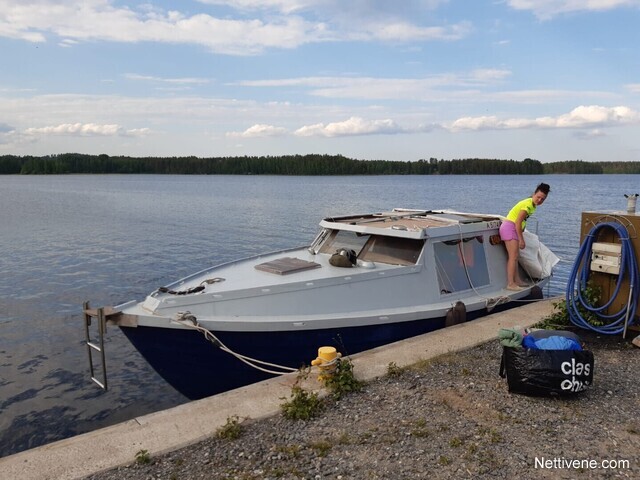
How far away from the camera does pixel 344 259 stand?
862 cm

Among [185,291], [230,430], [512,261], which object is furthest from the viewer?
[512,261]

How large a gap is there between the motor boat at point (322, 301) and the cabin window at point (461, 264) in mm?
19

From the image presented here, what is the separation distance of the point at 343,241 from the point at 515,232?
11.0 ft

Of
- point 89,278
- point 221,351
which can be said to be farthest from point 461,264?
point 89,278

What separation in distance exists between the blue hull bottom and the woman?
374cm

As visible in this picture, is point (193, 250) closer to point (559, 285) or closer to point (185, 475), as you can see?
point (559, 285)

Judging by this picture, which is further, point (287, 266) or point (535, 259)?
point (535, 259)

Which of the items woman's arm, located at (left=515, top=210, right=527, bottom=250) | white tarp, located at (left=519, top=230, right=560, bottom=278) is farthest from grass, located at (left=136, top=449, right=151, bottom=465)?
white tarp, located at (left=519, top=230, right=560, bottom=278)

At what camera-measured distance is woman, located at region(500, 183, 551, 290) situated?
390 inches

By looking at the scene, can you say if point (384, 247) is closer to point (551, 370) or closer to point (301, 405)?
point (551, 370)

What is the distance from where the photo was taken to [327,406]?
5.70 meters

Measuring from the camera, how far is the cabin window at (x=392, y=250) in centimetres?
888

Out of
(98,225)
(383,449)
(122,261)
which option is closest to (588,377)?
(383,449)

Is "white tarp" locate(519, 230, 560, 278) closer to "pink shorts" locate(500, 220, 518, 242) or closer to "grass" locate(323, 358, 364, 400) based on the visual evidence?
"pink shorts" locate(500, 220, 518, 242)
